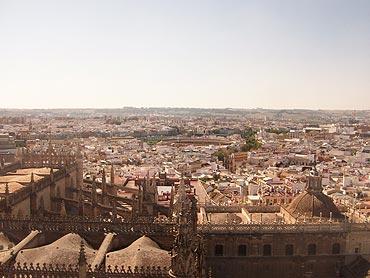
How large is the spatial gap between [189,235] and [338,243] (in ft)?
63.5

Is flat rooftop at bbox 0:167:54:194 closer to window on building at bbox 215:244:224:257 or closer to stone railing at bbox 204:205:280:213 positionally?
window on building at bbox 215:244:224:257

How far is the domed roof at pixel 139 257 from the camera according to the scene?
17.5 m

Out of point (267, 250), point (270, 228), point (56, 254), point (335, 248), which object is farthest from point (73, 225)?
point (335, 248)

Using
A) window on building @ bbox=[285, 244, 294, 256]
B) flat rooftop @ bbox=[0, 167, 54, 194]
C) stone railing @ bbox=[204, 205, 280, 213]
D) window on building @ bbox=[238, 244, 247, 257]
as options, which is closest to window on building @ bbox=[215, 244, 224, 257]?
window on building @ bbox=[238, 244, 247, 257]

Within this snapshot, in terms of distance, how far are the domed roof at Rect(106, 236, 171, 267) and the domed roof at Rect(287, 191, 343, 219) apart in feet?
49.8

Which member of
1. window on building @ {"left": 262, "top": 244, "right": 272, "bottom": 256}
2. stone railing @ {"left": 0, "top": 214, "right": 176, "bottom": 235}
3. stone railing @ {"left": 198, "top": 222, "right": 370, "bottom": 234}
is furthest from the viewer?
window on building @ {"left": 262, "top": 244, "right": 272, "bottom": 256}

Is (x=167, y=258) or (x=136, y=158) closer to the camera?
(x=167, y=258)

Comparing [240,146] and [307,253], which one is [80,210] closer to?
[307,253]

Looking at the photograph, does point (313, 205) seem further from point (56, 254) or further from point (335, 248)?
point (56, 254)

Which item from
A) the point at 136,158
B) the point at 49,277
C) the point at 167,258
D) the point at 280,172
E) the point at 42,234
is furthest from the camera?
the point at 136,158

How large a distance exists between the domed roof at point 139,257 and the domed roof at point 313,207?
15.2 metres

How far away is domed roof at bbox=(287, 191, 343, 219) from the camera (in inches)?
1244

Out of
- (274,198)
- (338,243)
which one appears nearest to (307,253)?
(338,243)

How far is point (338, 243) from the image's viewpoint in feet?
100
